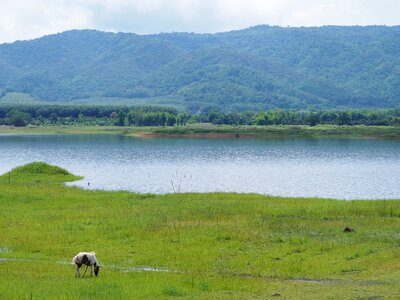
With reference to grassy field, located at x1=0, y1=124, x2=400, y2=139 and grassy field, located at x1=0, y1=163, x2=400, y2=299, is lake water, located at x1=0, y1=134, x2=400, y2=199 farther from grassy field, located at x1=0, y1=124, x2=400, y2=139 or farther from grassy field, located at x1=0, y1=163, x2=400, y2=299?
grassy field, located at x1=0, y1=124, x2=400, y2=139

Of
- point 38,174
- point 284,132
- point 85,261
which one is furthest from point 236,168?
point 284,132

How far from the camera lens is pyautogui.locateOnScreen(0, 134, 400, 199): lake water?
68.7 metres

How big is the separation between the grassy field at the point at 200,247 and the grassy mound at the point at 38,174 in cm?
1590

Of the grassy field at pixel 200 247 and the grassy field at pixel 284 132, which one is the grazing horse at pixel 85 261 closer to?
the grassy field at pixel 200 247

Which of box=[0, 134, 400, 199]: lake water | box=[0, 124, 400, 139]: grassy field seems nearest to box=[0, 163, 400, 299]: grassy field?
box=[0, 134, 400, 199]: lake water

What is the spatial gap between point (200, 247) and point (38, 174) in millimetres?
43530

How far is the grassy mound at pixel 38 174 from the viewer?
2758 inches

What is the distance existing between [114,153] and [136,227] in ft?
277

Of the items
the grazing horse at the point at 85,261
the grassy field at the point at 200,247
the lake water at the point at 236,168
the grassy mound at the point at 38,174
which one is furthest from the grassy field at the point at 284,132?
the grazing horse at the point at 85,261

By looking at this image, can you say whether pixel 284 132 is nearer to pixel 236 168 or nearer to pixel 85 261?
pixel 236 168

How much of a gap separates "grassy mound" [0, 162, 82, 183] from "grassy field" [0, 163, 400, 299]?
1590 cm

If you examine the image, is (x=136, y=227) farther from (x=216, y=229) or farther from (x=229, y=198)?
(x=229, y=198)

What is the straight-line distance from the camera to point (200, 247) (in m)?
33.9

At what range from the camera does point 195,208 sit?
46719 millimetres
